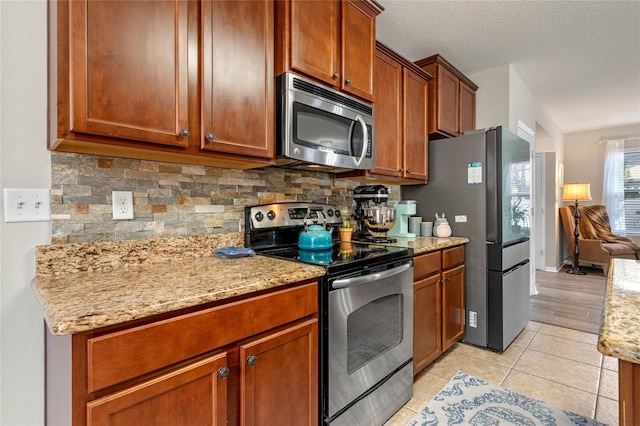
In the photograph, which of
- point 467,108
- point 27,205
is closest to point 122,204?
point 27,205

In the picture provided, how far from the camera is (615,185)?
5691 millimetres

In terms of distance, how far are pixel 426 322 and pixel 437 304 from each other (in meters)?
0.18

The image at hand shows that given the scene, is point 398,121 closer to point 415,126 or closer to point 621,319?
point 415,126

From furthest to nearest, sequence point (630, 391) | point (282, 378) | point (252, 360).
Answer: point (282, 378), point (252, 360), point (630, 391)

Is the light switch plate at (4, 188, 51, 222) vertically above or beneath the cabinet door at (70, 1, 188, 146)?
beneath

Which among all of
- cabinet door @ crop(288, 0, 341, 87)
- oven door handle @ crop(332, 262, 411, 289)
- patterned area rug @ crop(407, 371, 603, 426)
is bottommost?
patterned area rug @ crop(407, 371, 603, 426)

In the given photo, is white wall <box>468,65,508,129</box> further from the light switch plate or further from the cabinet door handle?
the light switch plate

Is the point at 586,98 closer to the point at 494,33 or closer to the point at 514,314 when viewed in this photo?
the point at 494,33

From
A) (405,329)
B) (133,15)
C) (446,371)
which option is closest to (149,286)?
(133,15)

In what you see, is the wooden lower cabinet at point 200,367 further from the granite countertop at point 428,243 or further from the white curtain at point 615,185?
the white curtain at point 615,185

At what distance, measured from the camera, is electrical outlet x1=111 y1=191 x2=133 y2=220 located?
4.45ft

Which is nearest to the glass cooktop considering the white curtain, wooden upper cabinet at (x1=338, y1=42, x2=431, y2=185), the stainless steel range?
the stainless steel range

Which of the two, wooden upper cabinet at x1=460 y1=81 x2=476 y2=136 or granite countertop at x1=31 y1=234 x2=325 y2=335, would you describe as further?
wooden upper cabinet at x1=460 y1=81 x2=476 y2=136

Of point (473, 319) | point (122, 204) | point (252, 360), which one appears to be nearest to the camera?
point (252, 360)
